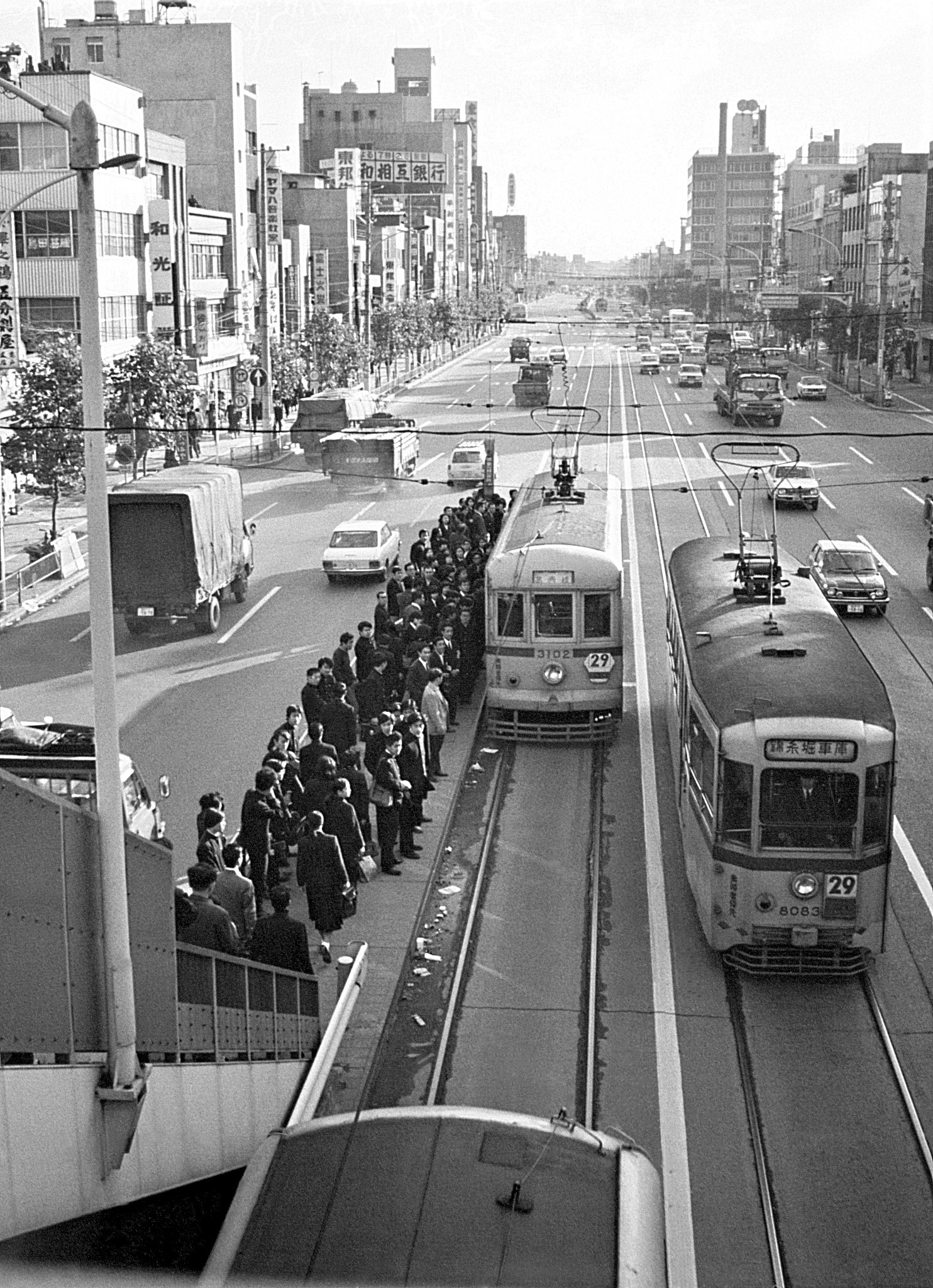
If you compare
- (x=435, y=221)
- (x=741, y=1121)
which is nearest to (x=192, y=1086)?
(x=741, y=1121)

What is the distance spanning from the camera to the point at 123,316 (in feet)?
190

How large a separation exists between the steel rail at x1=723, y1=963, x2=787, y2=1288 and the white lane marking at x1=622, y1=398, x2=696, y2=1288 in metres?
0.45

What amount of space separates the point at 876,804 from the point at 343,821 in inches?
181

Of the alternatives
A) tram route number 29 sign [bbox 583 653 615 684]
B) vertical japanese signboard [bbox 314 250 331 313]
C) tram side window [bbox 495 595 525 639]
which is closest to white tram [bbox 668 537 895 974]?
tram route number 29 sign [bbox 583 653 615 684]

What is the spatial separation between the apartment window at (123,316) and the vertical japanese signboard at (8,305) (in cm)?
2084

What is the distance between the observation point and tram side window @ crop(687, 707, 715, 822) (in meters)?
13.7

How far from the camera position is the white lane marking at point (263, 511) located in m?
42.9

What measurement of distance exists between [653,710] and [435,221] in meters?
168

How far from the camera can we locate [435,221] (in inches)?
7244

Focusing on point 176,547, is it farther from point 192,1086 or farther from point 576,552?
point 192,1086

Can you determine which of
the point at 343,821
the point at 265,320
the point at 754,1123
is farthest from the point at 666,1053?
the point at 265,320

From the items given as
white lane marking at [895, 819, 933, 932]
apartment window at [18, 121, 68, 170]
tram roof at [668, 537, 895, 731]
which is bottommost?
white lane marking at [895, 819, 933, 932]

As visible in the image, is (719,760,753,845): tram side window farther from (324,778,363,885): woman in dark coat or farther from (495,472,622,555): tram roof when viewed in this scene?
(495,472,622,555): tram roof

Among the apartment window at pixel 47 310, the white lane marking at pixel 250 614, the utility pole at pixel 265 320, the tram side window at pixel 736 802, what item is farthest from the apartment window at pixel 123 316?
the tram side window at pixel 736 802
